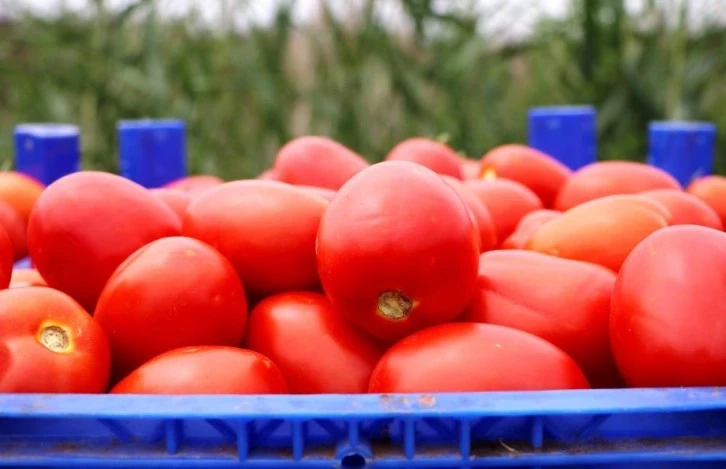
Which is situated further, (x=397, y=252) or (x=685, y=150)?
(x=685, y=150)

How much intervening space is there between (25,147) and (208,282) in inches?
46.9

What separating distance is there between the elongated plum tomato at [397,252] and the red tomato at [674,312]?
17 centimetres

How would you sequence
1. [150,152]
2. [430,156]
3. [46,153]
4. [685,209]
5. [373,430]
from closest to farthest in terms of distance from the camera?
[373,430], [685,209], [430,156], [46,153], [150,152]

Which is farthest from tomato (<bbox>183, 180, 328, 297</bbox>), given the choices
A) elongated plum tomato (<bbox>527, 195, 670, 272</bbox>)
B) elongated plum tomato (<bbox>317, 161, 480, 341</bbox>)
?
elongated plum tomato (<bbox>527, 195, 670, 272</bbox>)

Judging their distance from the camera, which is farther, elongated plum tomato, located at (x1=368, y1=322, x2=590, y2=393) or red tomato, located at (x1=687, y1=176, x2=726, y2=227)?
red tomato, located at (x1=687, y1=176, x2=726, y2=227)

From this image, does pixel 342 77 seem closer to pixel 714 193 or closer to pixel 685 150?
pixel 685 150

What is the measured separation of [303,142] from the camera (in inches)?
65.0

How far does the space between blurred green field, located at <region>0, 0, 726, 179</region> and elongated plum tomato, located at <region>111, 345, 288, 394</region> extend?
2400 millimetres

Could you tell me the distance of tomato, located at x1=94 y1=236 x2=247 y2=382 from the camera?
1.04m

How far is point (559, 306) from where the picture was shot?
3.45 feet

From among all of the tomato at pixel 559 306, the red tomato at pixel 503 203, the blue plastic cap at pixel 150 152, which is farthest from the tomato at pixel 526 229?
the blue plastic cap at pixel 150 152

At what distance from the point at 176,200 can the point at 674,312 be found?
779 millimetres

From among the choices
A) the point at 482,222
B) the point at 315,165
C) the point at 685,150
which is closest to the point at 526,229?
the point at 482,222

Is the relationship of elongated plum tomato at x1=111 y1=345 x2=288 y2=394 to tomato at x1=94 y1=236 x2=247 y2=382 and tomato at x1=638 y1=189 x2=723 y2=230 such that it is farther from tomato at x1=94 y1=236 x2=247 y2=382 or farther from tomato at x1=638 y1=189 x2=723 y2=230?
tomato at x1=638 y1=189 x2=723 y2=230
